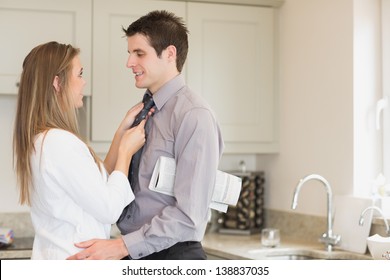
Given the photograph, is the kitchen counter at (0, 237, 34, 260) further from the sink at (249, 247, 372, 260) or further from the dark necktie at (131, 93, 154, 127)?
the dark necktie at (131, 93, 154, 127)

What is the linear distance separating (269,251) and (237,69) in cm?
96

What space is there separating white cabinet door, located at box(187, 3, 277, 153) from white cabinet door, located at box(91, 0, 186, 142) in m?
0.31

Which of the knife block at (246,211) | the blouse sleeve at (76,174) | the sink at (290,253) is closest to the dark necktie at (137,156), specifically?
the blouse sleeve at (76,174)

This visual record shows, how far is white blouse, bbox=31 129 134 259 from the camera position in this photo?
1.91 m

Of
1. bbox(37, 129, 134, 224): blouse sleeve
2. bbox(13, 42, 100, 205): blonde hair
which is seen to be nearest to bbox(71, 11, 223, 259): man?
bbox(37, 129, 134, 224): blouse sleeve

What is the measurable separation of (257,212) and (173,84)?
173 centimetres

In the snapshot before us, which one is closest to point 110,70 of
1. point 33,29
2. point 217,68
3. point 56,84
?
point 33,29

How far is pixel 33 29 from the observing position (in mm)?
3262

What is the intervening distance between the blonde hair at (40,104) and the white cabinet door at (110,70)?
4.32ft

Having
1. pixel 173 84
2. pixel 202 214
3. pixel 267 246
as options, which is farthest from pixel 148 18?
pixel 267 246

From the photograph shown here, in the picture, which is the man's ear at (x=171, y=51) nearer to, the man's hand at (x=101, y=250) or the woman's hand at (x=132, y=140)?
the woman's hand at (x=132, y=140)

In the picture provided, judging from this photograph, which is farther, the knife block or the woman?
the knife block

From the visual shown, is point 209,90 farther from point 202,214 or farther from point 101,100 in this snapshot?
point 202,214
